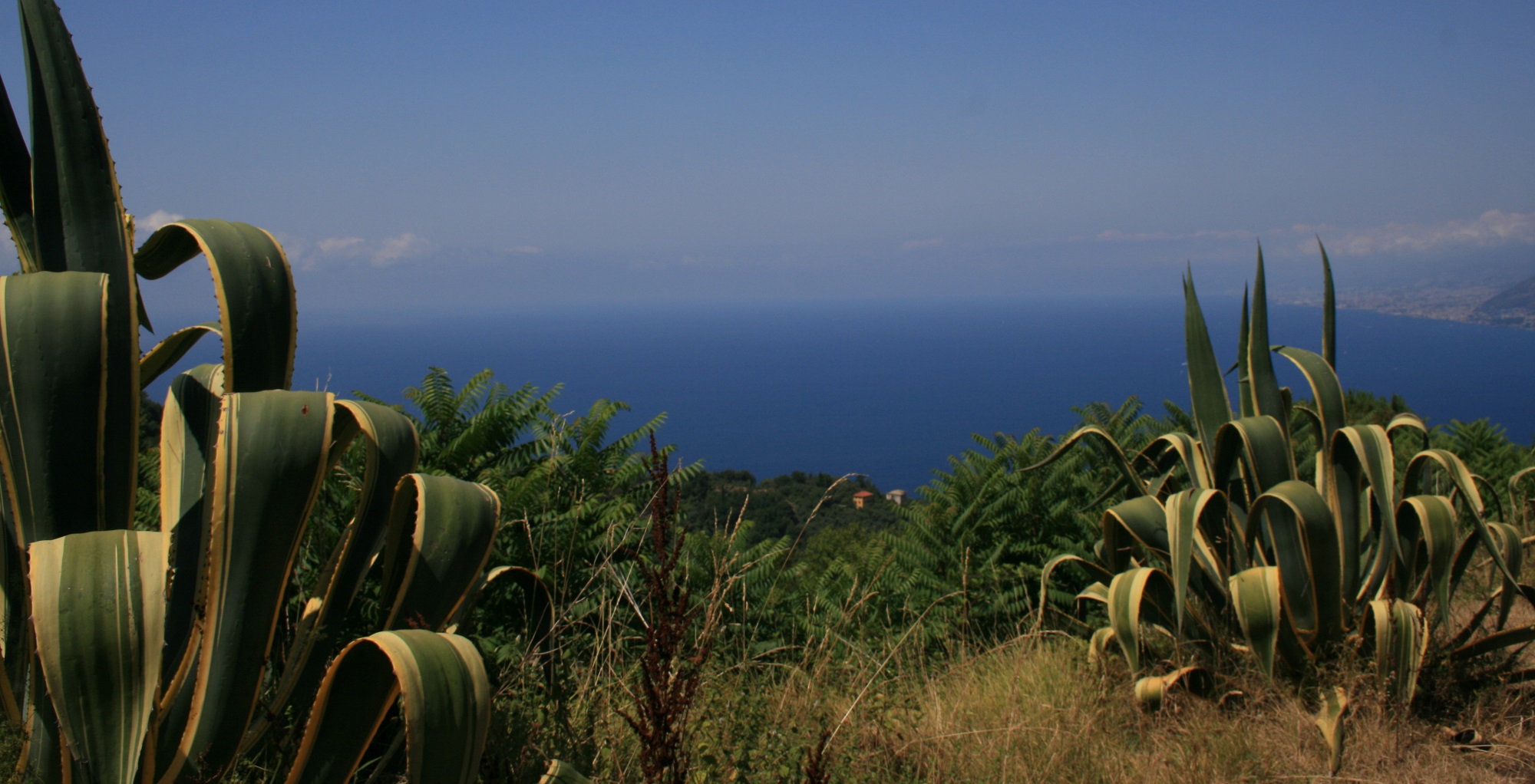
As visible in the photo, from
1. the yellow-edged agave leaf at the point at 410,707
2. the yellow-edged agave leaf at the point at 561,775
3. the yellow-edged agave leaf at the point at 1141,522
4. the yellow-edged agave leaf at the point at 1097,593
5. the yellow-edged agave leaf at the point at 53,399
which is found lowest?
the yellow-edged agave leaf at the point at 1097,593

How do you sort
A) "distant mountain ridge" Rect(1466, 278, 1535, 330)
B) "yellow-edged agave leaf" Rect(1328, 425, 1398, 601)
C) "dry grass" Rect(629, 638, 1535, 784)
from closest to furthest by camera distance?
"dry grass" Rect(629, 638, 1535, 784) → "yellow-edged agave leaf" Rect(1328, 425, 1398, 601) → "distant mountain ridge" Rect(1466, 278, 1535, 330)

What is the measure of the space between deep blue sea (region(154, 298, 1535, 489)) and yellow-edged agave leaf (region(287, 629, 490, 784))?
3.87 feet

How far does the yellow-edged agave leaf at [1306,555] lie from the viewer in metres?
2.46

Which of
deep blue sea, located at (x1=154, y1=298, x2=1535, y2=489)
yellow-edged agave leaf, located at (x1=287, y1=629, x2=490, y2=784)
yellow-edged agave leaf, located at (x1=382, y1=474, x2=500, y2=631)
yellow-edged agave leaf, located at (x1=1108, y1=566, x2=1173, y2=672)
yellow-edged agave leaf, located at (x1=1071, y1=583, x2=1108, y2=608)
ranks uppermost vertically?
yellow-edged agave leaf, located at (x1=382, y1=474, x2=500, y2=631)

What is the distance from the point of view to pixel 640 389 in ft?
252

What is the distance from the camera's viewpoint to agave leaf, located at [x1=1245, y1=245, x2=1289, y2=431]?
3043 millimetres

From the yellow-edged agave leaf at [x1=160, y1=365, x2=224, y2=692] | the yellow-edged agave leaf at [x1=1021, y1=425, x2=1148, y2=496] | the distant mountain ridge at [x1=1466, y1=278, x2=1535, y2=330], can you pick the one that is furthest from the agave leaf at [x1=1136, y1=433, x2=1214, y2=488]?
the distant mountain ridge at [x1=1466, y1=278, x2=1535, y2=330]

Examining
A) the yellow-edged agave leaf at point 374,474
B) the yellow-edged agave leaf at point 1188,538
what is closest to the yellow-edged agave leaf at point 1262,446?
the yellow-edged agave leaf at point 1188,538

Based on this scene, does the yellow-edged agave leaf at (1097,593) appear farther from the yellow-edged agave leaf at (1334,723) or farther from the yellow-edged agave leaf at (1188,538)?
the yellow-edged agave leaf at (1334,723)

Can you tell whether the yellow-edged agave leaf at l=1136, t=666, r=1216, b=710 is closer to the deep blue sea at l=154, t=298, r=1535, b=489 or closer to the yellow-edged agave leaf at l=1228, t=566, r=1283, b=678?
the yellow-edged agave leaf at l=1228, t=566, r=1283, b=678

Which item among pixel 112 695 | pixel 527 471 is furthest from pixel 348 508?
pixel 112 695

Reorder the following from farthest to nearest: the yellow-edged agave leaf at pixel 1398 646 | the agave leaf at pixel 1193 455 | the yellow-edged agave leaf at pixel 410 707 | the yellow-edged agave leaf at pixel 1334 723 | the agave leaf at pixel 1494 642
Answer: the agave leaf at pixel 1193 455
the agave leaf at pixel 1494 642
the yellow-edged agave leaf at pixel 1398 646
the yellow-edged agave leaf at pixel 1334 723
the yellow-edged agave leaf at pixel 410 707

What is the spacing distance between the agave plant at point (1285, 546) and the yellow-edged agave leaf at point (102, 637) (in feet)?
7.67

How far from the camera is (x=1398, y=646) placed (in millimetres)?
2430
